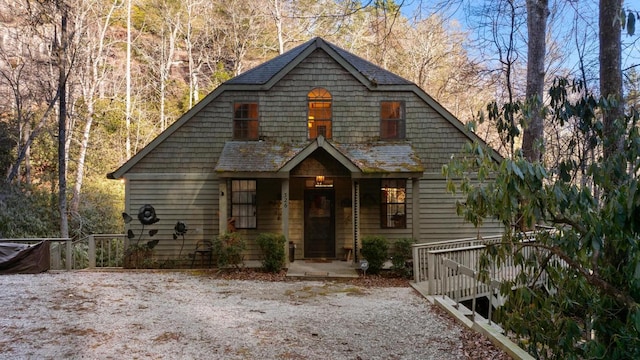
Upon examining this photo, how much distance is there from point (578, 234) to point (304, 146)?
909 centimetres

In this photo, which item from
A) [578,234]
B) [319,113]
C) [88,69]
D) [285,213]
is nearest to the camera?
[578,234]

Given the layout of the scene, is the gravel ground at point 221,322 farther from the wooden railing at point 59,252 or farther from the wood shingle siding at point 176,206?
the wood shingle siding at point 176,206

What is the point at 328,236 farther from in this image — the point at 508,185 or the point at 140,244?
the point at 508,185

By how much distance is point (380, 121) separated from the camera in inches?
483

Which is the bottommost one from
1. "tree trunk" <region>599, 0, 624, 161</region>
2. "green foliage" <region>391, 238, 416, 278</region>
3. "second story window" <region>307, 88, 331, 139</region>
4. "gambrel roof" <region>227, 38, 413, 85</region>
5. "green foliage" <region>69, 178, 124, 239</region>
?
"green foliage" <region>391, 238, 416, 278</region>

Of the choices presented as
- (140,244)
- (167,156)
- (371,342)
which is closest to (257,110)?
(167,156)

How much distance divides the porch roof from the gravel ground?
2790 mm

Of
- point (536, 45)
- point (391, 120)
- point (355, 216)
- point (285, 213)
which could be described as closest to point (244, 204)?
point (285, 213)

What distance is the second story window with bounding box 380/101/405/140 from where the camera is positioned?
12258 mm

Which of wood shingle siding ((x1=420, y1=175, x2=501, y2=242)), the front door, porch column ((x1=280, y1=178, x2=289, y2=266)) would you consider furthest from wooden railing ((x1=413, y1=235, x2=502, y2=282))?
porch column ((x1=280, y1=178, x2=289, y2=266))

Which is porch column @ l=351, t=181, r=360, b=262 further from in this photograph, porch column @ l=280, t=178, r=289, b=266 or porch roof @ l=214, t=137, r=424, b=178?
porch column @ l=280, t=178, r=289, b=266

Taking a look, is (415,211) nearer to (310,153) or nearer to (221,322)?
(310,153)

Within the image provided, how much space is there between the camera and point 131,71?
24.8m

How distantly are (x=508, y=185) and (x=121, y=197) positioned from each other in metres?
19.0
